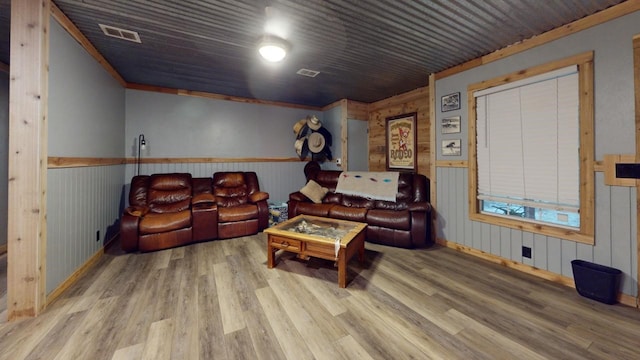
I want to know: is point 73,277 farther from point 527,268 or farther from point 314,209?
point 527,268

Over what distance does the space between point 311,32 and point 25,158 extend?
2664 mm

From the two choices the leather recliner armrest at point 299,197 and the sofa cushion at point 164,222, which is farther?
the leather recliner armrest at point 299,197

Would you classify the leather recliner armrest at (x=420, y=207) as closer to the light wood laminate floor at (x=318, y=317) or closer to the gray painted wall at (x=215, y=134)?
the light wood laminate floor at (x=318, y=317)

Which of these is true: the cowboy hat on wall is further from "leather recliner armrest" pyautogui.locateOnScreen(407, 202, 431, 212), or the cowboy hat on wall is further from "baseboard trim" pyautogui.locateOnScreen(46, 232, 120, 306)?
"baseboard trim" pyautogui.locateOnScreen(46, 232, 120, 306)

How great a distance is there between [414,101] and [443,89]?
0.93m

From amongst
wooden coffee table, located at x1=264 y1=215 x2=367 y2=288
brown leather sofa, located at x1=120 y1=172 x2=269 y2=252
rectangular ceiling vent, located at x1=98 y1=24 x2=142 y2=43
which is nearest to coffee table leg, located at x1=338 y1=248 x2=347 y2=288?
wooden coffee table, located at x1=264 y1=215 x2=367 y2=288

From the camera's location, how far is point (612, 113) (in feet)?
7.16

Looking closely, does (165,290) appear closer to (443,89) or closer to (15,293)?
(15,293)

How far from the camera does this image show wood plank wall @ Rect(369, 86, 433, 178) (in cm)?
428

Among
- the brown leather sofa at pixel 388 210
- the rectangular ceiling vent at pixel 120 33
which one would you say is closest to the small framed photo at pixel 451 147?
the brown leather sofa at pixel 388 210

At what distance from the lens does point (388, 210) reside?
3.79 m

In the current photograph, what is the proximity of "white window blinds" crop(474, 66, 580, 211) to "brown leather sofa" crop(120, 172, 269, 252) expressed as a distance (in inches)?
132

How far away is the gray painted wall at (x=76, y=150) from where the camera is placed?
2154 mm

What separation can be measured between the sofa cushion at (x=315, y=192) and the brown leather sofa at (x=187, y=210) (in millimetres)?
832
